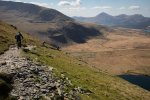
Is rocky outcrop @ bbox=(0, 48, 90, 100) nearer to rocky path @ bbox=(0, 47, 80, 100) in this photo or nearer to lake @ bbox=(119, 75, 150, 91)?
rocky path @ bbox=(0, 47, 80, 100)

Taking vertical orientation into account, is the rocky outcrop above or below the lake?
above

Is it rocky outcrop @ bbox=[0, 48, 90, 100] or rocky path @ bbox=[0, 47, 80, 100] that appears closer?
rocky path @ bbox=[0, 47, 80, 100]

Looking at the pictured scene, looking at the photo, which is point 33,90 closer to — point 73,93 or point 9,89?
point 9,89

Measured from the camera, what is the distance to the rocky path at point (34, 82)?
28406mm

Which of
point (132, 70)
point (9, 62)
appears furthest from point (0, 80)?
point (132, 70)

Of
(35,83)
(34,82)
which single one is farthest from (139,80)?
(35,83)

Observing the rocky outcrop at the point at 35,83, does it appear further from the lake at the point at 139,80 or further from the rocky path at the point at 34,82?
the lake at the point at 139,80

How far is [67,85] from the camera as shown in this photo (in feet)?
116

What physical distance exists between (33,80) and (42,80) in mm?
1325

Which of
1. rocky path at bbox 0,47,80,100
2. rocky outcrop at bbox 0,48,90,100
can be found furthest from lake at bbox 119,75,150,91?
rocky path at bbox 0,47,80,100

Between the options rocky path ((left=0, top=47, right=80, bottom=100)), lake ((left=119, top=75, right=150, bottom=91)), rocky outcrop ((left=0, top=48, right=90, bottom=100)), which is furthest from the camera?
lake ((left=119, top=75, right=150, bottom=91))

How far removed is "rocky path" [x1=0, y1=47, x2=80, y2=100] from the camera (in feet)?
93.2

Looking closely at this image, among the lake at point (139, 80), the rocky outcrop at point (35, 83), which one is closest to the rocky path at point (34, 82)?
the rocky outcrop at point (35, 83)

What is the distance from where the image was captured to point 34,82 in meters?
31.5
